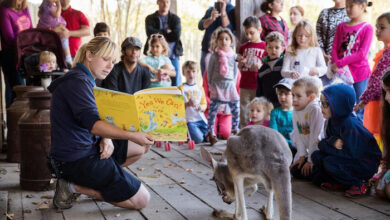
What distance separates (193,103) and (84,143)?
3.45 metres

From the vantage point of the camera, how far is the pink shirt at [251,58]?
249 inches

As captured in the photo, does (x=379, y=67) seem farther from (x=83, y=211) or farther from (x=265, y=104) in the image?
(x=83, y=211)

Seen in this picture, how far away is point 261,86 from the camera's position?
5891 millimetres

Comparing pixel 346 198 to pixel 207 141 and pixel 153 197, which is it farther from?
pixel 207 141

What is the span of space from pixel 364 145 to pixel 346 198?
19.5 inches

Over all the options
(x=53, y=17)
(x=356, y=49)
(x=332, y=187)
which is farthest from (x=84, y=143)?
(x=53, y=17)

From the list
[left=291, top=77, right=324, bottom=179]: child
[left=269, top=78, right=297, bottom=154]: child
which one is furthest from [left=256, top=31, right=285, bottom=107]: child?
[left=291, top=77, right=324, bottom=179]: child

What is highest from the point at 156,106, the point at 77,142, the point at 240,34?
the point at 240,34

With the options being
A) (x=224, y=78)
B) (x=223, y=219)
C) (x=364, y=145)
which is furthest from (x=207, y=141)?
(x=223, y=219)

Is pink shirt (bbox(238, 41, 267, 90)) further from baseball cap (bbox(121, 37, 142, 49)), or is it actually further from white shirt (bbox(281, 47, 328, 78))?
baseball cap (bbox(121, 37, 142, 49))

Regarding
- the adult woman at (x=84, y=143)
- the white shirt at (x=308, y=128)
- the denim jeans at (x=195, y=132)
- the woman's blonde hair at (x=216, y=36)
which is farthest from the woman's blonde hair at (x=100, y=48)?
the woman's blonde hair at (x=216, y=36)

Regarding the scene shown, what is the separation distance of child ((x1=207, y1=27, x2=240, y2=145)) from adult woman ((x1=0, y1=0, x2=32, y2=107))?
115 inches

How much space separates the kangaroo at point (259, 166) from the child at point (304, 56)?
2.53 metres

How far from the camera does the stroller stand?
610 centimetres
